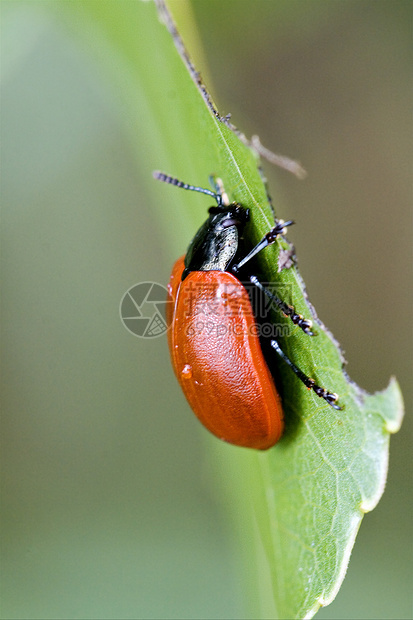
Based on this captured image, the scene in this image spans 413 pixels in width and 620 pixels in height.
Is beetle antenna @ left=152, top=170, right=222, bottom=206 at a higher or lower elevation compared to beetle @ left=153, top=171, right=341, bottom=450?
higher

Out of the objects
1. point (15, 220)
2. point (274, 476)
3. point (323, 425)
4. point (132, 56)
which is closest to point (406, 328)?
point (274, 476)

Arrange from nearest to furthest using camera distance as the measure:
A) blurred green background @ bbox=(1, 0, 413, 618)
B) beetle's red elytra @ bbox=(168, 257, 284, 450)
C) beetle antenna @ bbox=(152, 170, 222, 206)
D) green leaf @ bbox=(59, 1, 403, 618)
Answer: green leaf @ bbox=(59, 1, 403, 618) → beetle's red elytra @ bbox=(168, 257, 284, 450) → beetle antenna @ bbox=(152, 170, 222, 206) → blurred green background @ bbox=(1, 0, 413, 618)

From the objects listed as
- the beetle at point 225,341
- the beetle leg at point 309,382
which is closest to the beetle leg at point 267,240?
the beetle at point 225,341

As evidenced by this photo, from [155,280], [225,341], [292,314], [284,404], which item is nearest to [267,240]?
[292,314]

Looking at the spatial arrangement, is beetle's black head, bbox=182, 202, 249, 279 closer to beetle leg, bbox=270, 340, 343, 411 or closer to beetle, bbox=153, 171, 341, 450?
beetle, bbox=153, 171, 341, 450

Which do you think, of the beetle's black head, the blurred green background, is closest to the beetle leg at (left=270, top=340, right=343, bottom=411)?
the beetle's black head

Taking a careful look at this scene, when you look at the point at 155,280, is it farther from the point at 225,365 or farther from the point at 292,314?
the point at 292,314
